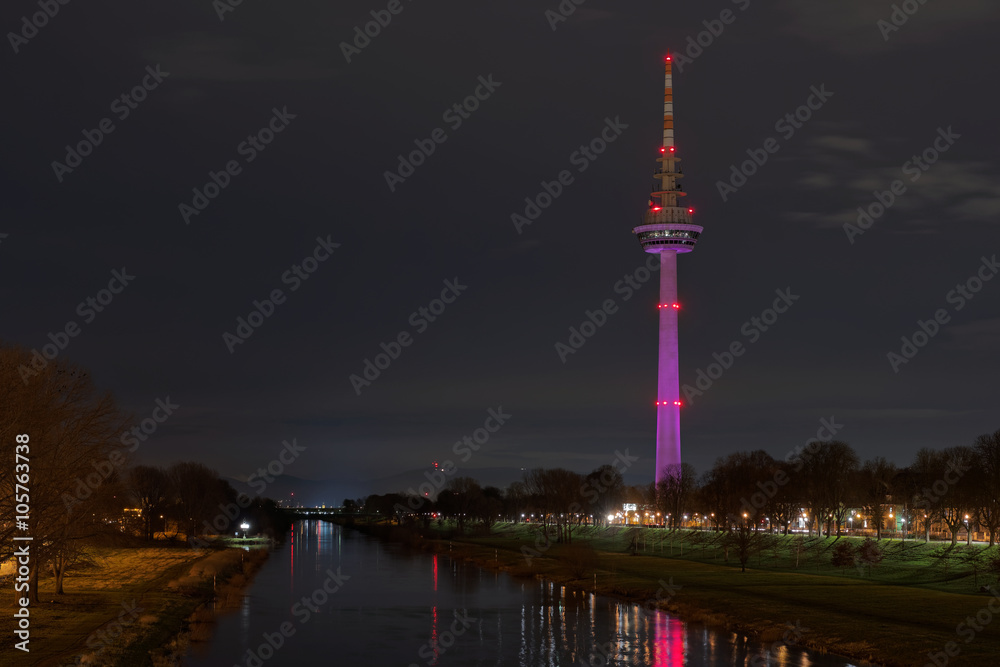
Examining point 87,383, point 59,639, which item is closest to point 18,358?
point 87,383

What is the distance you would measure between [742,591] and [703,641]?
16545mm

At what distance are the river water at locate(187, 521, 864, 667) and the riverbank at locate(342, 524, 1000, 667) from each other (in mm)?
1628

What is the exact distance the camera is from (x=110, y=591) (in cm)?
6378

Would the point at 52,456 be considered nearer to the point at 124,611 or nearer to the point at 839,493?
the point at 124,611

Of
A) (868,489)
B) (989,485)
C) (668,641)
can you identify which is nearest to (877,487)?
(868,489)

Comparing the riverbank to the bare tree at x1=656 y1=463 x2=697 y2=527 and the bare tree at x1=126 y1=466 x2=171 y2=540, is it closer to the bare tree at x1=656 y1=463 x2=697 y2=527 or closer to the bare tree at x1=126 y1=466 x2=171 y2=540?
the bare tree at x1=656 y1=463 x2=697 y2=527

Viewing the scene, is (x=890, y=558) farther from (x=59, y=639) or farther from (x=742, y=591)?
(x=59, y=639)

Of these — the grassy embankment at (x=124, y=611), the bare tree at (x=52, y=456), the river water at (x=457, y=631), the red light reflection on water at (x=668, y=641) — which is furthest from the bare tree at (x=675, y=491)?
the bare tree at (x=52, y=456)

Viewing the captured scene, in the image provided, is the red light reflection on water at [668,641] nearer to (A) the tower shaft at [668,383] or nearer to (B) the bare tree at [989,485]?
(B) the bare tree at [989,485]

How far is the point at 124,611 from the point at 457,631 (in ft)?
59.6

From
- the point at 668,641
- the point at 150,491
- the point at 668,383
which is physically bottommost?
→ the point at 668,641

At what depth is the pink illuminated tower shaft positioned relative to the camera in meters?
187

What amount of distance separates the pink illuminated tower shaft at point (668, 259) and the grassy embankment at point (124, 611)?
353ft

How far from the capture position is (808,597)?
63188 millimetres
